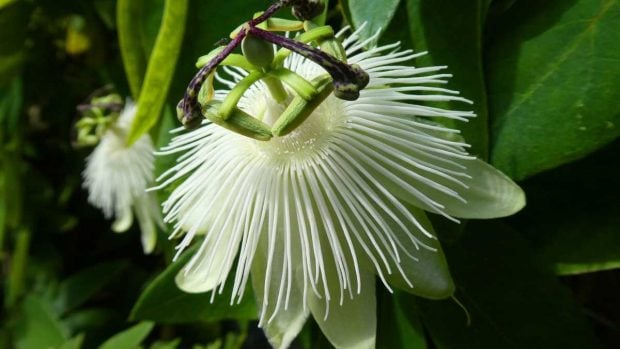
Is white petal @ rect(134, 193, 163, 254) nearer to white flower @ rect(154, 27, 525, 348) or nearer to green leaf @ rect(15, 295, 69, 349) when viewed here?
green leaf @ rect(15, 295, 69, 349)

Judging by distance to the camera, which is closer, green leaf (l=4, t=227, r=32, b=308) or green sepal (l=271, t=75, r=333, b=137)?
green sepal (l=271, t=75, r=333, b=137)

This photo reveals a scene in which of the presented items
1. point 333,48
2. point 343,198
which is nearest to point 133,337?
point 343,198

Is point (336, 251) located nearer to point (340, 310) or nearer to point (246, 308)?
point (340, 310)

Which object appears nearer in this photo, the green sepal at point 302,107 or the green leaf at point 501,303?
the green sepal at point 302,107

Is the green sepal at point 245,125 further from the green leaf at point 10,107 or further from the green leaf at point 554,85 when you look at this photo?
the green leaf at point 10,107

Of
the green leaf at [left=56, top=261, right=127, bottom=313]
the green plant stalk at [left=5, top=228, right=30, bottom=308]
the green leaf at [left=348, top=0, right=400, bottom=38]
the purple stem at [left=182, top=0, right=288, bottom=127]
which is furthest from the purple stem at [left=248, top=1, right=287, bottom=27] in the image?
the green plant stalk at [left=5, top=228, right=30, bottom=308]

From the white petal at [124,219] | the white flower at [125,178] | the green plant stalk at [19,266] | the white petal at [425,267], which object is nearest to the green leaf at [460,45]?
the white petal at [425,267]
